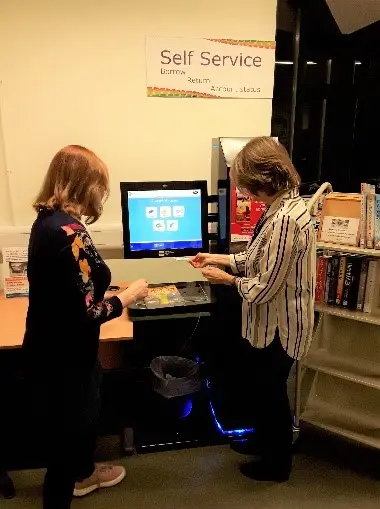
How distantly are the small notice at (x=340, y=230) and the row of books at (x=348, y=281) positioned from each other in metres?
0.10

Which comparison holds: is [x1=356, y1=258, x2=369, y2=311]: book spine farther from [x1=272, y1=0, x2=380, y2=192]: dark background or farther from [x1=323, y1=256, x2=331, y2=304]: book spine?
[x1=272, y1=0, x2=380, y2=192]: dark background

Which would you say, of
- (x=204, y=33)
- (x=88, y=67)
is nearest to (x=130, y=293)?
(x=88, y=67)

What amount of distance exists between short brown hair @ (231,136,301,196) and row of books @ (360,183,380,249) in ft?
1.42

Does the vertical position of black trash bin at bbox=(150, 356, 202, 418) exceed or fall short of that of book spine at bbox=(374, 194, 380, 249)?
Result: it falls short

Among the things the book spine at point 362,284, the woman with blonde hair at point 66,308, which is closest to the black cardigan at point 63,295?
the woman with blonde hair at point 66,308

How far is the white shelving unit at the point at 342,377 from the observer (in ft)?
7.28

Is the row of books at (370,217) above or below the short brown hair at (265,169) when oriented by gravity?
below

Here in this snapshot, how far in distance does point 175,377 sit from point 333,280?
1002 millimetres

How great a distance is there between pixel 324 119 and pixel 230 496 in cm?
288

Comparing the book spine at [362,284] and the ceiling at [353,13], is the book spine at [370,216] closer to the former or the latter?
the book spine at [362,284]

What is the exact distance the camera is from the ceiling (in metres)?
3.20

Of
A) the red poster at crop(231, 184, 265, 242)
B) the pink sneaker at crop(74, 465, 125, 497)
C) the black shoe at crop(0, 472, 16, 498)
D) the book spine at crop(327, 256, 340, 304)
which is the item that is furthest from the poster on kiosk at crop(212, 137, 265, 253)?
the black shoe at crop(0, 472, 16, 498)

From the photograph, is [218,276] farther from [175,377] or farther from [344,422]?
[344,422]

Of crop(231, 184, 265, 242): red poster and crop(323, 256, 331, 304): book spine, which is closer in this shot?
crop(323, 256, 331, 304): book spine
